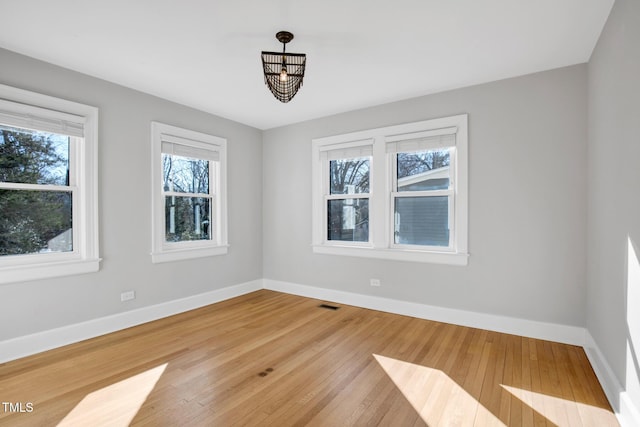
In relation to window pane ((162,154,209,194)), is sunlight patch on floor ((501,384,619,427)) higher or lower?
lower

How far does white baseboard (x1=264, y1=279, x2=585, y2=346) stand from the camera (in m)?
3.09

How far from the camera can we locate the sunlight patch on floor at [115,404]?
1.94 meters

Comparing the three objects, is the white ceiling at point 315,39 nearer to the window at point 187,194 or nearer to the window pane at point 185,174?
the window at point 187,194

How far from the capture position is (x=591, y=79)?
9.37 ft

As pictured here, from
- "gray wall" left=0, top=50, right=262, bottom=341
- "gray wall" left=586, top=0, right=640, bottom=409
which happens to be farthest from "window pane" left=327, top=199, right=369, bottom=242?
"gray wall" left=586, top=0, right=640, bottom=409

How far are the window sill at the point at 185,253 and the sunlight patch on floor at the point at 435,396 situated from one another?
9.17ft

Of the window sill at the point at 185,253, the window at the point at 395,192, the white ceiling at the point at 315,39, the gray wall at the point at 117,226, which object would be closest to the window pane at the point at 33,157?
the gray wall at the point at 117,226

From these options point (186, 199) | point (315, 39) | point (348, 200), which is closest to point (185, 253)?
point (186, 199)

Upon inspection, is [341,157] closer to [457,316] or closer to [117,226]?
[457,316]

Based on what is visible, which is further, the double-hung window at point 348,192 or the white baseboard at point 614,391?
the double-hung window at point 348,192

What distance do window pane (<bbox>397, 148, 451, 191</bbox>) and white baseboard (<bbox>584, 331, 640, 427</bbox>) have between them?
6.71 feet

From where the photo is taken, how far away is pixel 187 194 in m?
4.23

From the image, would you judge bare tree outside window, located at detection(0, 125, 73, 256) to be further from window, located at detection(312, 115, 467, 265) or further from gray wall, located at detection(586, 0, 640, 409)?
gray wall, located at detection(586, 0, 640, 409)

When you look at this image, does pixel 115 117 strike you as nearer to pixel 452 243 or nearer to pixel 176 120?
pixel 176 120
